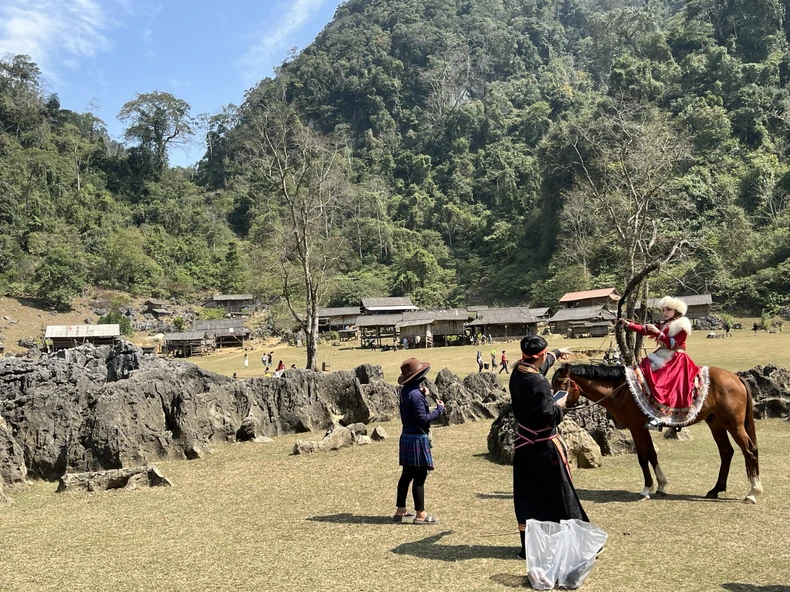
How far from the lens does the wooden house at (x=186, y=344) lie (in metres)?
58.9

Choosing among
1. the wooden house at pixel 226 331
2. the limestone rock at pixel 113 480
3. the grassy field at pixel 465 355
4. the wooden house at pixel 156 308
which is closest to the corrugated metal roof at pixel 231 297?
the wooden house at pixel 156 308

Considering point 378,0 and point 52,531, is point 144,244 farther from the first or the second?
point 378,0

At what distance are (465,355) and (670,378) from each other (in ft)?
125

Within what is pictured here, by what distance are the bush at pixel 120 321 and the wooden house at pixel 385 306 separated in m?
25.0

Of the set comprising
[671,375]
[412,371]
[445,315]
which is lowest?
[671,375]

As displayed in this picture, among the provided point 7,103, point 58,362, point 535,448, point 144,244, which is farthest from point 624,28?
point 535,448

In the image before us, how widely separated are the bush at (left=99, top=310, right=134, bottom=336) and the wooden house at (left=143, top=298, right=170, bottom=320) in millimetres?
6494

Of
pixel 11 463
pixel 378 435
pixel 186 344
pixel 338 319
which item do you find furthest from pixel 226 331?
pixel 11 463

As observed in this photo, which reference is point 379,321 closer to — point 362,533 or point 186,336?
point 186,336

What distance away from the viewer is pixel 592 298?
60.4 m

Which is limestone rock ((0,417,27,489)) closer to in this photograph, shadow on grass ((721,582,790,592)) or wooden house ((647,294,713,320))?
shadow on grass ((721,582,790,592))

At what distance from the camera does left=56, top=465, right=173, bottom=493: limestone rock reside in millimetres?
10204

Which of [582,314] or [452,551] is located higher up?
[582,314]

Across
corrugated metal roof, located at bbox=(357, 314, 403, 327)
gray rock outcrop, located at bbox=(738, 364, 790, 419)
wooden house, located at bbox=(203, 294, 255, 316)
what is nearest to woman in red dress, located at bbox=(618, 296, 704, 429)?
gray rock outcrop, located at bbox=(738, 364, 790, 419)
